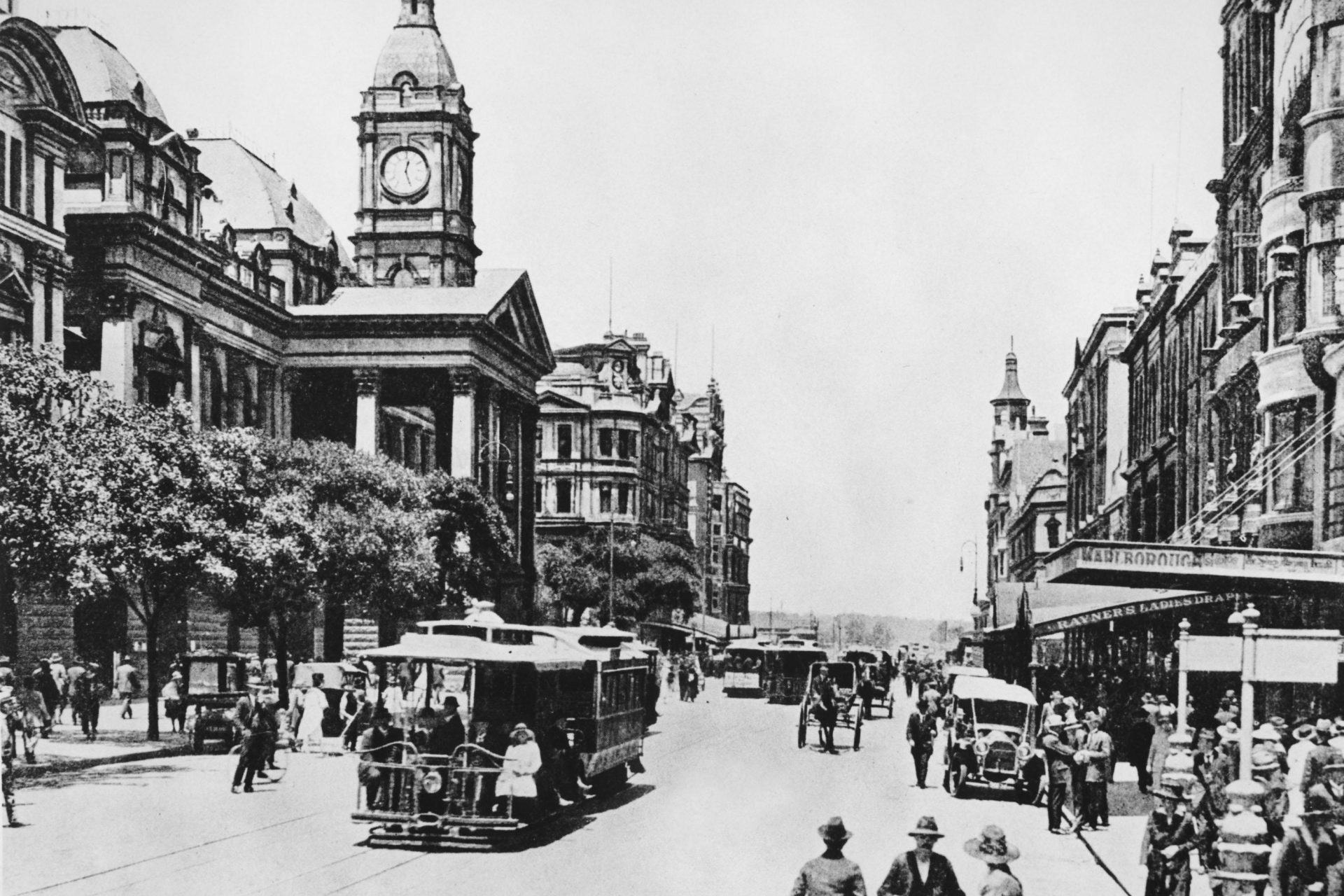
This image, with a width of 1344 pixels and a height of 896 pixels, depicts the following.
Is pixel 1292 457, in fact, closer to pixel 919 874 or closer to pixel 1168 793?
pixel 1168 793

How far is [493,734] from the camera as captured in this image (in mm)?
18547

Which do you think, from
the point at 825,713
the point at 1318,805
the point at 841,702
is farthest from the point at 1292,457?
the point at 1318,805

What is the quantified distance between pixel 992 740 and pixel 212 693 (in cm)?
1533

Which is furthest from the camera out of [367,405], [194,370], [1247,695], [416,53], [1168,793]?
[416,53]

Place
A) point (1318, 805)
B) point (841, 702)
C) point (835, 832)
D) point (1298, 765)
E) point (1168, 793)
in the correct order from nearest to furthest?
point (835, 832) < point (1318, 805) < point (1168, 793) < point (1298, 765) < point (841, 702)

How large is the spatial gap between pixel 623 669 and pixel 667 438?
9348 centimetres

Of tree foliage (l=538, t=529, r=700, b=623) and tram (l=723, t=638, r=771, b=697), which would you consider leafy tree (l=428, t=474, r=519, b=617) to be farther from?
tree foliage (l=538, t=529, r=700, b=623)

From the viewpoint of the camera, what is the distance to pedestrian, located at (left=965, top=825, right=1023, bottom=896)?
31.3 feet

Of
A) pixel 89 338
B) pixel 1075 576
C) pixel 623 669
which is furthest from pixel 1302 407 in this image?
pixel 89 338

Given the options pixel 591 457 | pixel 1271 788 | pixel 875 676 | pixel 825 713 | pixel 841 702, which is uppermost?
pixel 591 457

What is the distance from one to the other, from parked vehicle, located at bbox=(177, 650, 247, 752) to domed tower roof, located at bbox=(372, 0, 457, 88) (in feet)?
182

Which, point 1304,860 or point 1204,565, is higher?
point 1204,565

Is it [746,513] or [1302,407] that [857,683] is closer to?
[1302,407]

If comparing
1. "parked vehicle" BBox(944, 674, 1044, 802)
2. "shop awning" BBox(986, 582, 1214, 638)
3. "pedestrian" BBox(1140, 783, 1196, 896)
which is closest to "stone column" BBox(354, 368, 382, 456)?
"shop awning" BBox(986, 582, 1214, 638)
